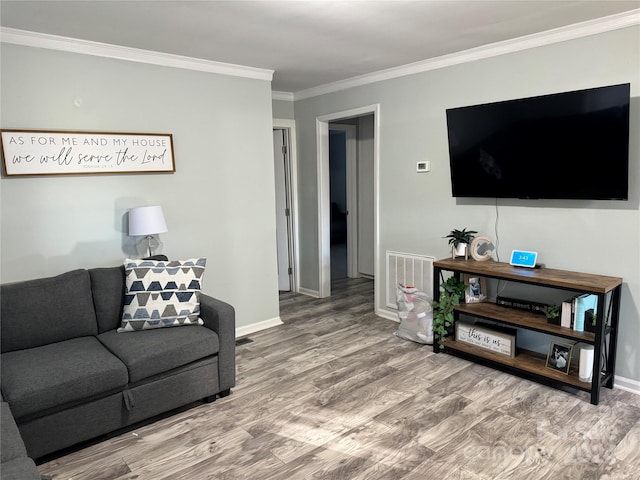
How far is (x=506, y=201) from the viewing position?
11.6ft

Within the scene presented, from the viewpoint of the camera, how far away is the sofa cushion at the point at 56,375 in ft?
7.35

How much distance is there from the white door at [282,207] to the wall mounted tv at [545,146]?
2362mm

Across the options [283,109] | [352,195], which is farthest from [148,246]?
[352,195]

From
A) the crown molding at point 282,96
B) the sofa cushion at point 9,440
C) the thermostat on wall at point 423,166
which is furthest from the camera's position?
the crown molding at point 282,96

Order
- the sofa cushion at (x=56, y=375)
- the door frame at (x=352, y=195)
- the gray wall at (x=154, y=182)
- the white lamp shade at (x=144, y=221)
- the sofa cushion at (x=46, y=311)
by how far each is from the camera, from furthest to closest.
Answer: the door frame at (x=352, y=195) < the white lamp shade at (x=144, y=221) < the gray wall at (x=154, y=182) < the sofa cushion at (x=46, y=311) < the sofa cushion at (x=56, y=375)

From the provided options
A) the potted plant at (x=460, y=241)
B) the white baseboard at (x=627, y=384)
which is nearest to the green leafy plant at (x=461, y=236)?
the potted plant at (x=460, y=241)

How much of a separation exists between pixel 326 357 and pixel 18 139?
2.74 metres

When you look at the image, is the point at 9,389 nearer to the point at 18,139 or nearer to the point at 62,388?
the point at 62,388

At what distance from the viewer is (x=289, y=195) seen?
218 inches

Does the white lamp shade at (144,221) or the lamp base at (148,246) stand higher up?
the white lamp shade at (144,221)

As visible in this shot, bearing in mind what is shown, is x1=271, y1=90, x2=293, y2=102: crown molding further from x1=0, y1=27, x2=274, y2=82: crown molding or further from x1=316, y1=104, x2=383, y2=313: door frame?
x1=0, y1=27, x2=274, y2=82: crown molding

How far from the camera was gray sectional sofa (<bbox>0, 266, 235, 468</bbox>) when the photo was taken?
91.4 inches

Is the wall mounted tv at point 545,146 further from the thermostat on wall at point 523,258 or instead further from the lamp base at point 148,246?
the lamp base at point 148,246

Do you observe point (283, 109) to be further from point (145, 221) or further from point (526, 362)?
point (526, 362)
